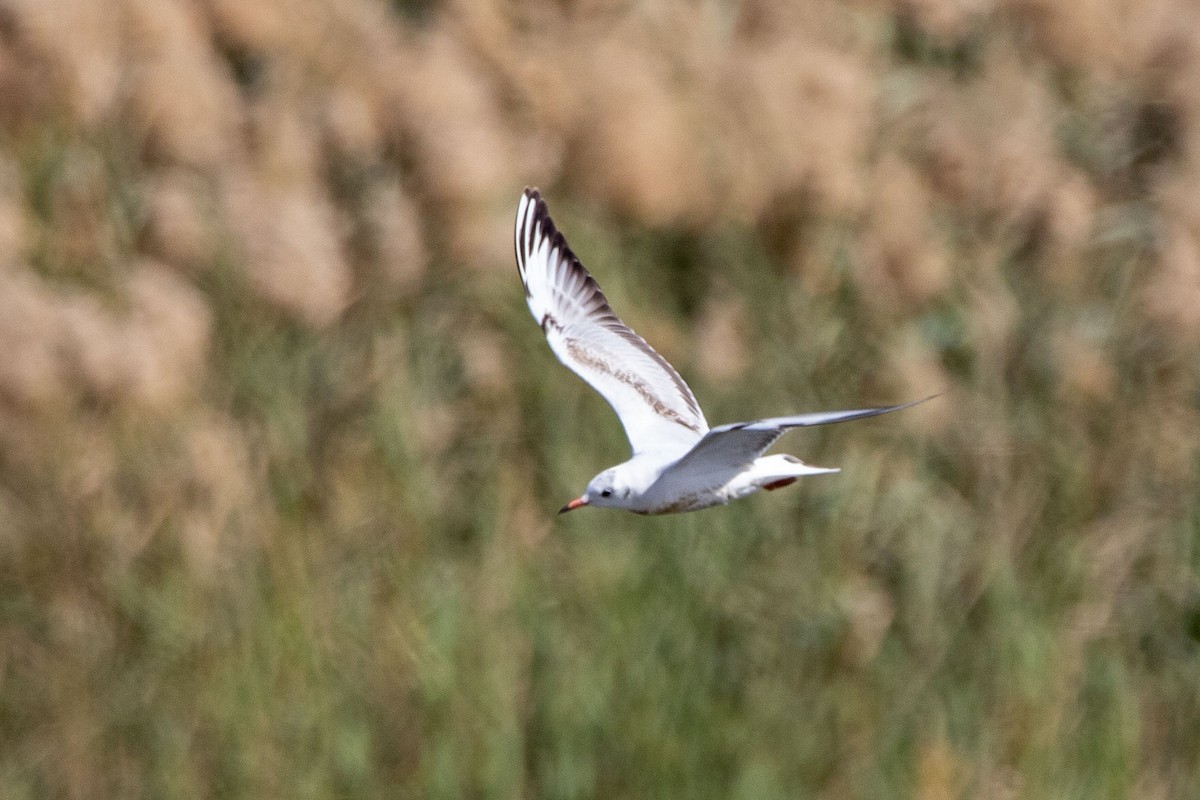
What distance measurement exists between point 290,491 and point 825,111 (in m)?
2.80

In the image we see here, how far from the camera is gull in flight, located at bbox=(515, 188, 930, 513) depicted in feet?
9.46

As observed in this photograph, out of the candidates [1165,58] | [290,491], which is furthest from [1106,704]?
[1165,58]

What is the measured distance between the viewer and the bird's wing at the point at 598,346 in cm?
332

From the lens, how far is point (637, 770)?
4121 mm

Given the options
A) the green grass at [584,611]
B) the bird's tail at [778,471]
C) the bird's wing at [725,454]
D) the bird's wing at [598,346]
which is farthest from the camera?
the green grass at [584,611]

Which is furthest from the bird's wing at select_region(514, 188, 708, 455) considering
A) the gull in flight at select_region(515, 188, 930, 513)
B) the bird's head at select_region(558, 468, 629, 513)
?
the bird's head at select_region(558, 468, 629, 513)

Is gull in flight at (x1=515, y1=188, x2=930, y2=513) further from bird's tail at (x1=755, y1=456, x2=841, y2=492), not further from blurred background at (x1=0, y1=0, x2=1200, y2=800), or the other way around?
blurred background at (x1=0, y1=0, x2=1200, y2=800)

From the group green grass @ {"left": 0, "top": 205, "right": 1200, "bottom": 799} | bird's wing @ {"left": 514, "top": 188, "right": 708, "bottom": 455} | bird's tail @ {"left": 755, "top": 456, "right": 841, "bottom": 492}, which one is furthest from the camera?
green grass @ {"left": 0, "top": 205, "right": 1200, "bottom": 799}

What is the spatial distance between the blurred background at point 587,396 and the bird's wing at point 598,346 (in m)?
0.80

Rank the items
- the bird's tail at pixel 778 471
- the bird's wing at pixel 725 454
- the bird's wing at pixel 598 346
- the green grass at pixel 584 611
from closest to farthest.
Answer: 1. the bird's wing at pixel 725 454
2. the bird's tail at pixel 778 471
3. the bird's wing at pixel 598 346
4. the green grass at pixel 584 611

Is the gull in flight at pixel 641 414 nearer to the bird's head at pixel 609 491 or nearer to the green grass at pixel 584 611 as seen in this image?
the bird's head at pixel 609 491

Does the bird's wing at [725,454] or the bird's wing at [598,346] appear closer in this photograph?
the bird's wing at [725,454]

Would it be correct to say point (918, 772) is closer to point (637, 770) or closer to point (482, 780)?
point (637, 770)

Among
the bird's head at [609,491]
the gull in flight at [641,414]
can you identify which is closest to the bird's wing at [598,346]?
the gull in flight at [641,414]
